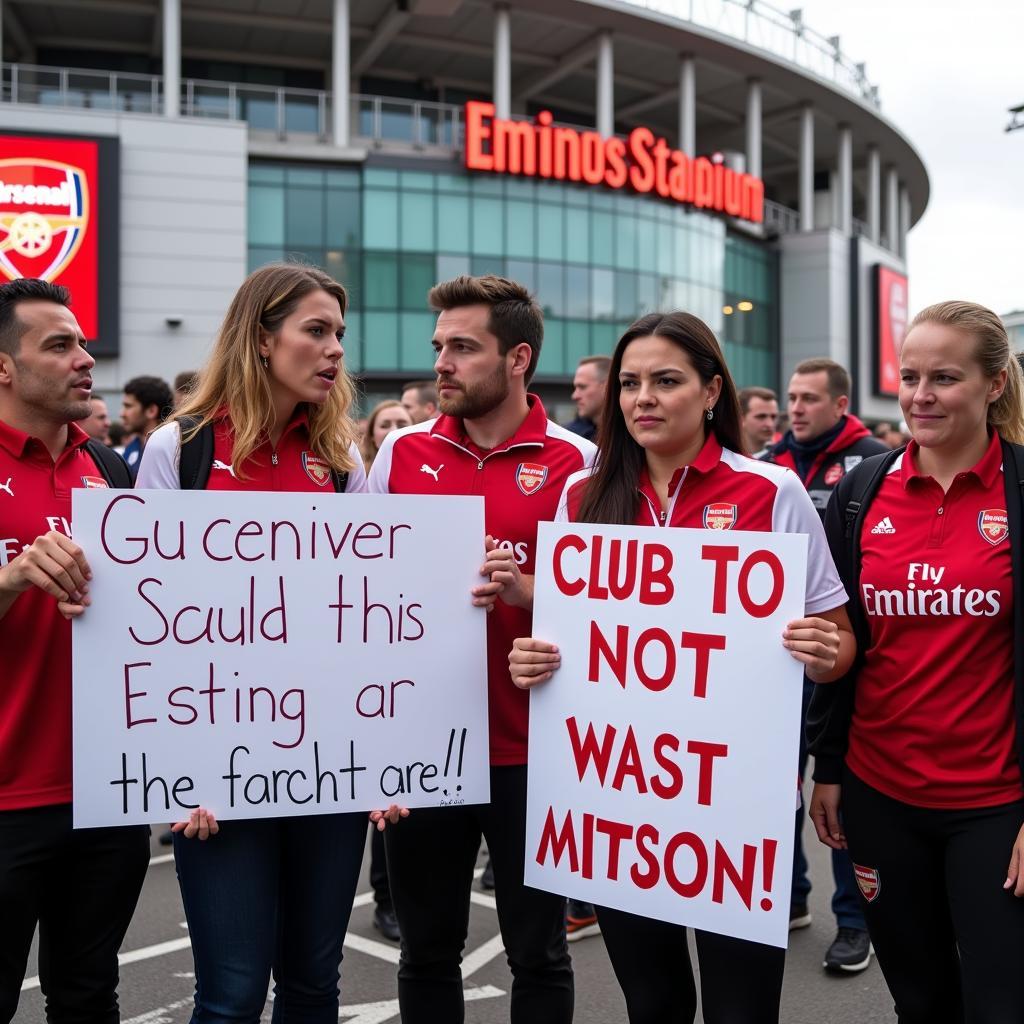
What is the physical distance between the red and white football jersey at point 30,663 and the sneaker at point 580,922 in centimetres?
267

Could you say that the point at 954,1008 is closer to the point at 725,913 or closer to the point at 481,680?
the point at 725,913

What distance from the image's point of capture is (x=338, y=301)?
288 centimetres

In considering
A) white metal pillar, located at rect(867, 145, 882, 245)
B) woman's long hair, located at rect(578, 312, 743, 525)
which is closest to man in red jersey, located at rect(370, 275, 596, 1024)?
woman's long hair, located at rect(578, 312, 743, 525)

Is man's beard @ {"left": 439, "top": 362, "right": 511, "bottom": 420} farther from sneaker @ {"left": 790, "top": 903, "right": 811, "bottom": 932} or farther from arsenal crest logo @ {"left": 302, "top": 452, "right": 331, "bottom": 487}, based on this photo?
sneaker @ {"left": 790, "top": 903, "right": 811, "bottom": 932}

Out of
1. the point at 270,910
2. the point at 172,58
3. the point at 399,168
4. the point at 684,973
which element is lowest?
the point at 684,973

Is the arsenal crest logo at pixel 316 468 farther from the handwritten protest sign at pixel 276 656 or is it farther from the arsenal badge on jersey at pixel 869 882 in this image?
the arsenal badge on jersey at pixel 869 882

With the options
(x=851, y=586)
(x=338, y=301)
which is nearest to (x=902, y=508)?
(x=851, y=586)

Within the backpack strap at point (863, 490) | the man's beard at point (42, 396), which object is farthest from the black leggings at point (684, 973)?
the man's beard at point (42, 396)

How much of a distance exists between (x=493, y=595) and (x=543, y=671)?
10.0 inches

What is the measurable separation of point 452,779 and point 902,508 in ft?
4.48

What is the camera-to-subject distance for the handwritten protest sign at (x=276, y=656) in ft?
8.18

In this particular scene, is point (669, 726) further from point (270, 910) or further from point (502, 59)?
point (502, 59)

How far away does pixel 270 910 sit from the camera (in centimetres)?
258

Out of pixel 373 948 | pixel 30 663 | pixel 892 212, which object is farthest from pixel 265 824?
pixel 892 212
